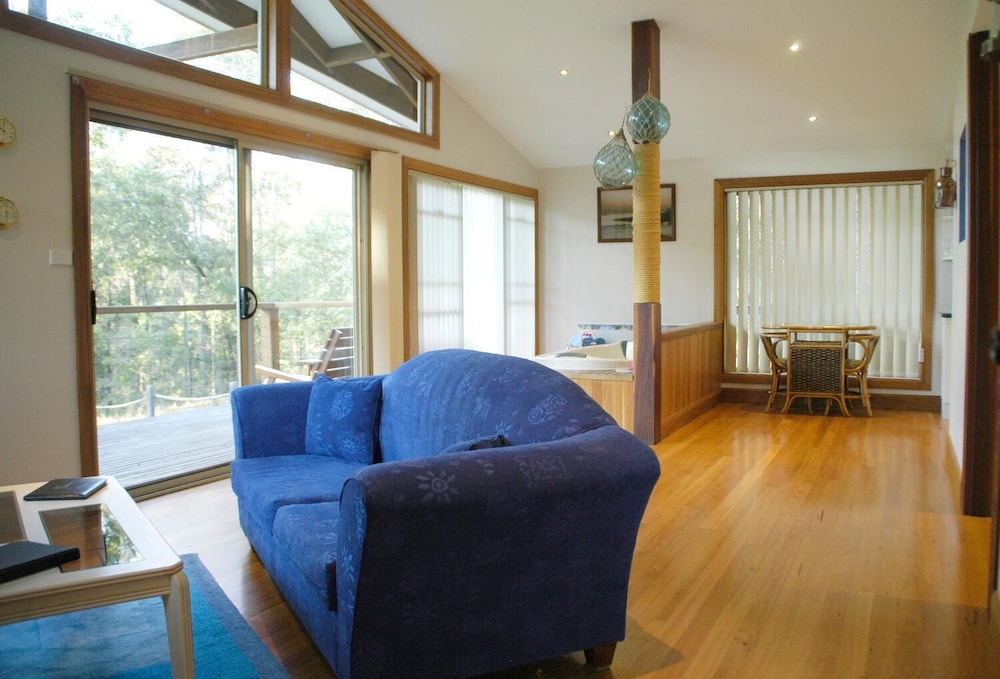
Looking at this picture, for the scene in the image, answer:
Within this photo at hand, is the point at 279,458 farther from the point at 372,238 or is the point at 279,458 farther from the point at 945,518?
the point at 945,518

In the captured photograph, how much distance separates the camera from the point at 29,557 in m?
1.80

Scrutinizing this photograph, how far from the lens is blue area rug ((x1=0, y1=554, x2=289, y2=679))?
2125 mm

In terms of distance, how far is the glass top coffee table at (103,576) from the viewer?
5.55 feet

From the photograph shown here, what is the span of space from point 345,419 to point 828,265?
5.51m

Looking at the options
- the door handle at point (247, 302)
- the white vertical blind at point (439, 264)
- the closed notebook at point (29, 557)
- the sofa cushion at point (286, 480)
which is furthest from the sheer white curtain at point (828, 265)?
the closed notebook at point (29, 557)

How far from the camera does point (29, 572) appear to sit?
69.2 inches

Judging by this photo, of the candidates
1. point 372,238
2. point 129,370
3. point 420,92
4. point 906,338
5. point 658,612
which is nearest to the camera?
point 658,612

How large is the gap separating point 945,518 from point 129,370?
4.14 metres

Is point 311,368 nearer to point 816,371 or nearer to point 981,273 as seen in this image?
point 981,273

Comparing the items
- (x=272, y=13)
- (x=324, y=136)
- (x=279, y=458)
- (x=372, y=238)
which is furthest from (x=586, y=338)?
(x=279, y=458)

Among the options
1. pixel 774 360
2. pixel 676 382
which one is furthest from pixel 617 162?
pixel 774 360

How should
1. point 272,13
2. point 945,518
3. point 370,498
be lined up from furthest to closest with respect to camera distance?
1. point 272,13
2. point 945,518
3. point 370,498

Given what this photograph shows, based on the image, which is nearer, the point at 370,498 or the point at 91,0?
the point at 370,498

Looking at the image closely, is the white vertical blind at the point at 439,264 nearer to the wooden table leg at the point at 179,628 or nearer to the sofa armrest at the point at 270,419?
the sofa armrest at the point at 270,419
